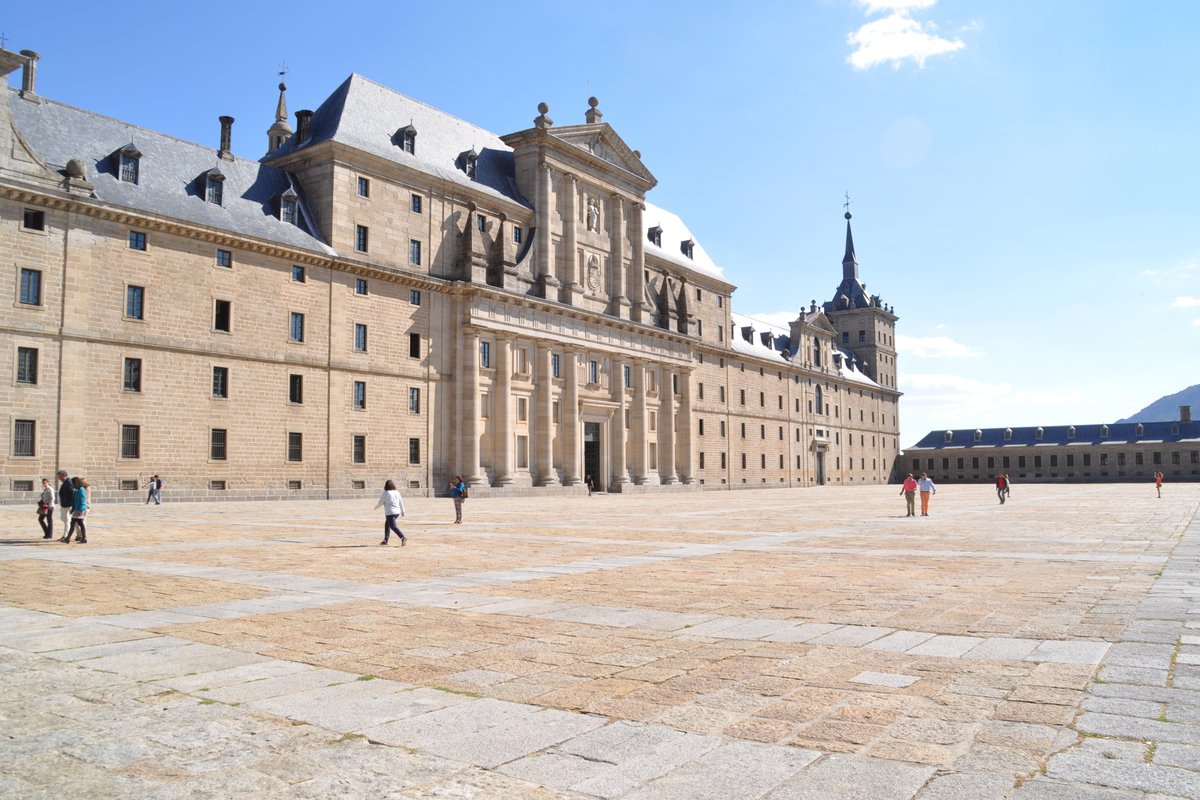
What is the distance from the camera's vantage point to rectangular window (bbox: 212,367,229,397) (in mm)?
39531

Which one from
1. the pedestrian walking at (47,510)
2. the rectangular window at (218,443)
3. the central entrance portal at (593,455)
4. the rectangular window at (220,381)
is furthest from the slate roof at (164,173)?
the central entrance portal at (593,455)

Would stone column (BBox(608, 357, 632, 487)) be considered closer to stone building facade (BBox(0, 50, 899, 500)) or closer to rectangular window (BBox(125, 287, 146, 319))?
stone building facade (BBox(0, 50, 899, 500))

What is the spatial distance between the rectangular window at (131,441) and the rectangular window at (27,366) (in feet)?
12.5

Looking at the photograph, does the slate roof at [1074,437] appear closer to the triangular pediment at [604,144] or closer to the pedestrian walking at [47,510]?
the triangular pediment at [604,144]

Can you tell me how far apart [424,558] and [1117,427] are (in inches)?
4966

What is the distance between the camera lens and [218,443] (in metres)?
39.4

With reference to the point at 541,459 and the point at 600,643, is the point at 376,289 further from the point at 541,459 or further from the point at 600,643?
the point at 600,643

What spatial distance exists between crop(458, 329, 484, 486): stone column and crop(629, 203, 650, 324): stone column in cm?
1787

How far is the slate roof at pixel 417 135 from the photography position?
157 ft

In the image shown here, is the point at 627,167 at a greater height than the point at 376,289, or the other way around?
the point at 627,167

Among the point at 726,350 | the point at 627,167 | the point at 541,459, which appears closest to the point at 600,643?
the point at 541,459

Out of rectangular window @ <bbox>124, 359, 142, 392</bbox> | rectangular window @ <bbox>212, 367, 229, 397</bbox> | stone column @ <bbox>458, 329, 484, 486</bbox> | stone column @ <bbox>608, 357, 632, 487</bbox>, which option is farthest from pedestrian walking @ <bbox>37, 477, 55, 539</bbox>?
stone column @ <bbox>608, 357, 632, 487</bbox>

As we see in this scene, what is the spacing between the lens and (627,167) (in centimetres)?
6544

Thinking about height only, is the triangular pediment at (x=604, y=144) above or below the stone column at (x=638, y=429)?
above
